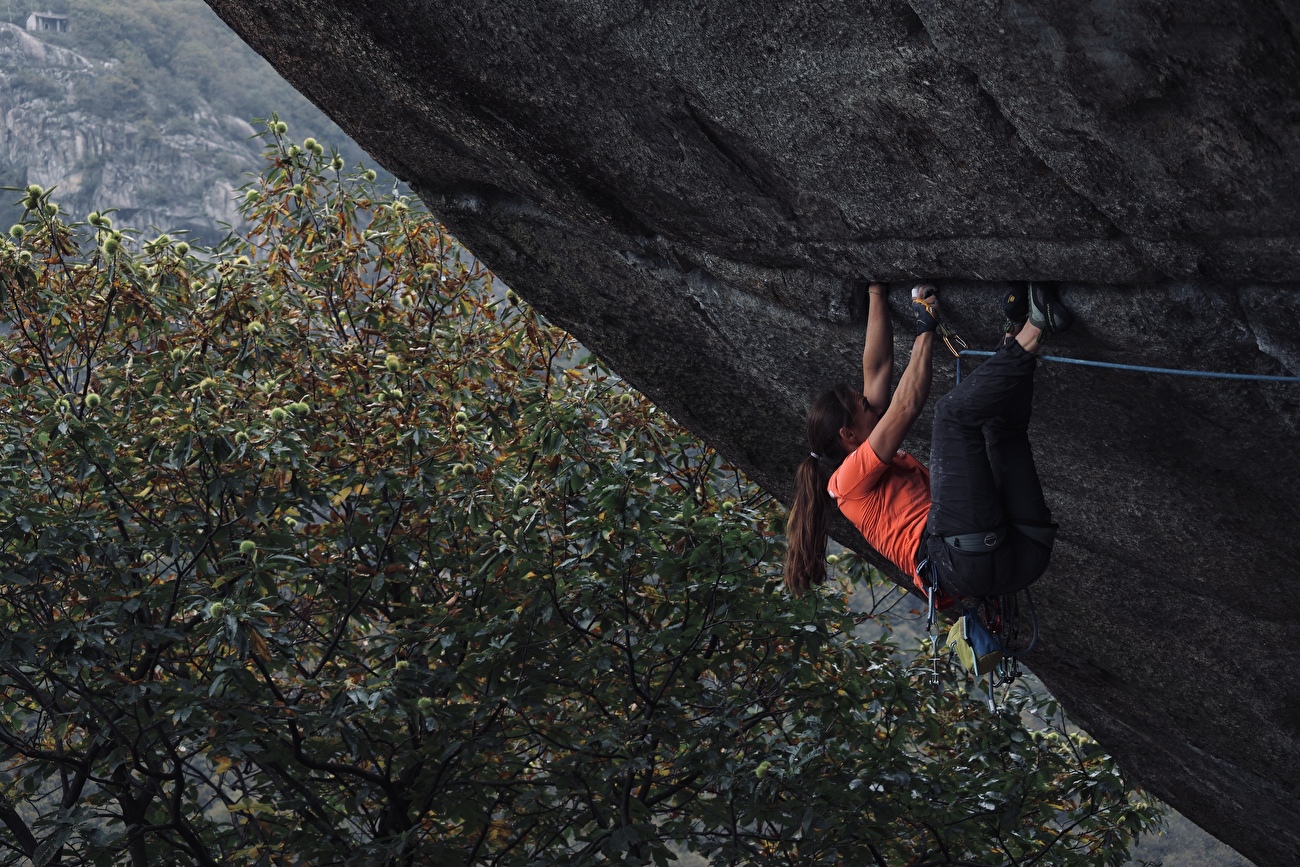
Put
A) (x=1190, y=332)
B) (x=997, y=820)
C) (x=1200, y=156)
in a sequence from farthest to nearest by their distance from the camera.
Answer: (x=997, y=820)
(x=1190, y=332)
(x=1200, y=156)

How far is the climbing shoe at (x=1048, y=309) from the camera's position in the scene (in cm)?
325

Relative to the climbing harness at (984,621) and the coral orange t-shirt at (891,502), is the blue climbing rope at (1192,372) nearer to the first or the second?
the climbing harness at (984,621)

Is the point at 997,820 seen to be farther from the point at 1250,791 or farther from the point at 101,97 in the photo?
the point at 101,97

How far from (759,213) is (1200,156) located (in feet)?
4.70

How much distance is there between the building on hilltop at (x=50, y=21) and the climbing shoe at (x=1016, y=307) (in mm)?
133757

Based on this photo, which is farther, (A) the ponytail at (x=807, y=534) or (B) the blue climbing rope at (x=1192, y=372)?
(A) the ponytail at (x=807, y=534)

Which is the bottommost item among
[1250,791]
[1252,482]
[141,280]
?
[1250,791]

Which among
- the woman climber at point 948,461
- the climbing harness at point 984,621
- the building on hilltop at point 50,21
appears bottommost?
the climbing harness at point 984,621

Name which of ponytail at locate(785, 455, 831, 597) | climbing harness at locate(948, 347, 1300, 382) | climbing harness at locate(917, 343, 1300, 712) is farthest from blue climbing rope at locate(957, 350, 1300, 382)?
ponytail at locate(785, 455, 831, 597)

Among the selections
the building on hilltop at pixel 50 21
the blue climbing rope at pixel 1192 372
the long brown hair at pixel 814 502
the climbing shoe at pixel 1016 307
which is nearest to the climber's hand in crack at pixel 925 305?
the climbing shoe at pixel 1016 307

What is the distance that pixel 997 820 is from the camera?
6.84 meters

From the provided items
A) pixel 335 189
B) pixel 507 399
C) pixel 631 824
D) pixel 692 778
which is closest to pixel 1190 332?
pixel 631 824

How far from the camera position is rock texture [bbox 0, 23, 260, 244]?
107m

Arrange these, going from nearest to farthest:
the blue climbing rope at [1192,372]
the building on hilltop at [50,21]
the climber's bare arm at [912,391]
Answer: the blue climbing rope at [1192,372] < the climber's bare arm at [912,391] < the building on hilltop at [50,21]
